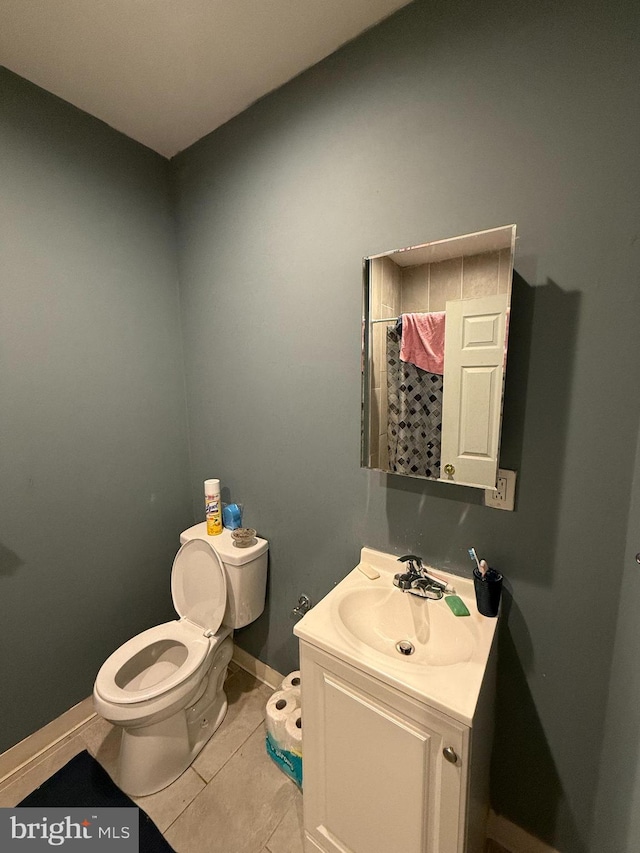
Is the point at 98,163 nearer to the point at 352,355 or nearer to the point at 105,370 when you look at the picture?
the point at 105,370

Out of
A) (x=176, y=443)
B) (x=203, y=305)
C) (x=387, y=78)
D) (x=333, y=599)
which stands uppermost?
(x=387, y=78)

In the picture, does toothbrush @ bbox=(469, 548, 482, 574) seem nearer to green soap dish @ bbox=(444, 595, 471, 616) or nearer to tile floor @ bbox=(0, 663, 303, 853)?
green soap dish @ bbox=(444, 595, 471, 616)

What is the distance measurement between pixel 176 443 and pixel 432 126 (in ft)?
5.46

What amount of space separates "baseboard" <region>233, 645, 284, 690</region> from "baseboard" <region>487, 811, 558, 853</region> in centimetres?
93

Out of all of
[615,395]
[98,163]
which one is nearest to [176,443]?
[98,163]

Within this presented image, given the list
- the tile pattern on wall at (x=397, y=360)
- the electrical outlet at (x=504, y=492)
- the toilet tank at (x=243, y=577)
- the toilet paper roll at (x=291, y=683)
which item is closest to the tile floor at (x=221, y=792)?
the toilet paper roll at (x=291, y=683)

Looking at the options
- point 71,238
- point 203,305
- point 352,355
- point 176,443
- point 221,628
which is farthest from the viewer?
point 176,443

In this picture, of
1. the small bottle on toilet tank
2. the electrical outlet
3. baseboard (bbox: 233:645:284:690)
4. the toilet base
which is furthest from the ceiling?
baseboard (bbox: 233:645:284:690)

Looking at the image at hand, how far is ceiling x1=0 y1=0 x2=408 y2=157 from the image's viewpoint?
3.19 feet

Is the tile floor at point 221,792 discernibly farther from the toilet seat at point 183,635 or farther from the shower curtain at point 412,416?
the shower curtain at point 412,416

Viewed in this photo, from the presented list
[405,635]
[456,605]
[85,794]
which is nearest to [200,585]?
[85,794]

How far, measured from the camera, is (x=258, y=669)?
68.0 inches

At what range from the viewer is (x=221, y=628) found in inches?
58.7

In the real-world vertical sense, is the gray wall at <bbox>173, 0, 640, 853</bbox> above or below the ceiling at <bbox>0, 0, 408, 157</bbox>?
below
